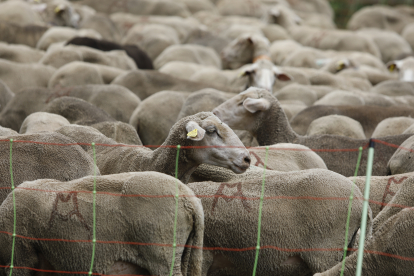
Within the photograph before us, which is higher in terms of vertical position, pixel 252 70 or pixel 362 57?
pixel 362 57

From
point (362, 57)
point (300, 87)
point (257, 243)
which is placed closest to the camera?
point (257, 243)

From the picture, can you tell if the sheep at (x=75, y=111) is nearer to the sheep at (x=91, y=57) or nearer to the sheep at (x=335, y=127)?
the sheep at (x=335, y=127)

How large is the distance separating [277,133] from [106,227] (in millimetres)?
3384

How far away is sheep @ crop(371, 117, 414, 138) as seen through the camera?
7539 mm

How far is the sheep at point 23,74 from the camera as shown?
968 centimetres

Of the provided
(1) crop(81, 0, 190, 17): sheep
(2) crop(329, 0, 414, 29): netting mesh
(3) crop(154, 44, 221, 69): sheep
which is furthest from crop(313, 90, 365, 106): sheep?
(2) crop(329, 0, 414, 29): netting mesh

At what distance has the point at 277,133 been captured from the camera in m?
6.95

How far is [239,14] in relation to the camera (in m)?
19.2

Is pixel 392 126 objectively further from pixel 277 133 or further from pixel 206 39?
pixel 206 39

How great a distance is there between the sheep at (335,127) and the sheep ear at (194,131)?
116 inches

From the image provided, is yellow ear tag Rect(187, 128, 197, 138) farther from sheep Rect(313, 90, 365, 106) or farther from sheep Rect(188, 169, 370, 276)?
sheep Rect(313, 90, 365, 106)

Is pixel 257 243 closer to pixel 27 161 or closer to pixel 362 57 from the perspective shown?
pixel 27 161

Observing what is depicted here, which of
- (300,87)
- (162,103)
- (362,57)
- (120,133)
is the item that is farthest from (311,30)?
(120,133)

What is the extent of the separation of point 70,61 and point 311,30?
26.2ft
